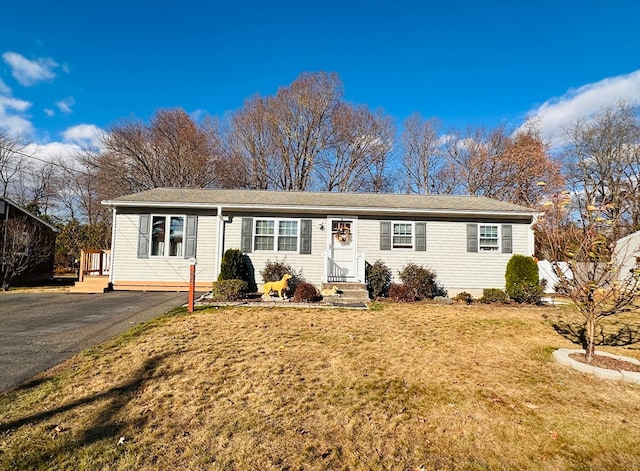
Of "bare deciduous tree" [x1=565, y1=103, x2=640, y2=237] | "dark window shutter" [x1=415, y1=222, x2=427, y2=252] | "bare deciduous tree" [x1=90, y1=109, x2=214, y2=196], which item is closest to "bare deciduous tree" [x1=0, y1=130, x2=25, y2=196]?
"bare deciduous tree" [x1=90, y1=109, x2=214, y2=196]

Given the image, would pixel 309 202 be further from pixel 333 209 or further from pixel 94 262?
pixel 94 262

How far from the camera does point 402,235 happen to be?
11.7 meters

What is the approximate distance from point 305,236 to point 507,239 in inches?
282

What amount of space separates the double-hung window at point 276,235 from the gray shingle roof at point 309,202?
0.67 meters

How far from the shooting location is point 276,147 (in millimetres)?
25375

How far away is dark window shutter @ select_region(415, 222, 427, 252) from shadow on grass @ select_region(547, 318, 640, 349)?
4.37 m

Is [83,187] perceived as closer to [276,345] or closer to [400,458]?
[276,345]

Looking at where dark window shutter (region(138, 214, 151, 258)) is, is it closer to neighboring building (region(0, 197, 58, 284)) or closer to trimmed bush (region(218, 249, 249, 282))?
trimmed bush (region(218, 249, 249, 282))

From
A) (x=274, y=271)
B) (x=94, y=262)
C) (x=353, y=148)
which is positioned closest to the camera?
(x=274, y=271)

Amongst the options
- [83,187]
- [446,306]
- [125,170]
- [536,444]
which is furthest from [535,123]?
[83,187]

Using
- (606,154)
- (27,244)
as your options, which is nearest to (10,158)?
(27,244)

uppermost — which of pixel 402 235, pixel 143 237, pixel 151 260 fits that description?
pixel 402 235

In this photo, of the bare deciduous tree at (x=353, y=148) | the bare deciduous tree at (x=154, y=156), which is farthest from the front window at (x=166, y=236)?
the bare deciduous tree at (x=353, y=148)

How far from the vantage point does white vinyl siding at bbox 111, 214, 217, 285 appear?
1179 centimetres
